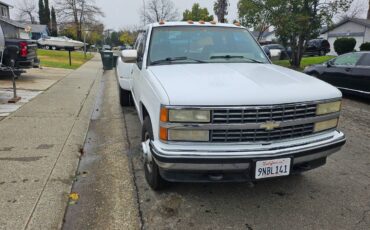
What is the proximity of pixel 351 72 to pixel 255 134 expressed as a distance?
7244 mm

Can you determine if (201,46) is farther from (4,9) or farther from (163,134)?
(4,9)

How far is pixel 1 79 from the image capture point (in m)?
12.3

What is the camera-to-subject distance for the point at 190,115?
2.95 meters

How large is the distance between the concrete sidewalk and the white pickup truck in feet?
3.56

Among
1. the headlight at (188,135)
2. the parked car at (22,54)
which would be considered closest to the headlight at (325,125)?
the headlight at (188,135)

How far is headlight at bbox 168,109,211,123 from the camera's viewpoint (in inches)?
116

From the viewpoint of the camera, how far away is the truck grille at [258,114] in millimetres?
2959

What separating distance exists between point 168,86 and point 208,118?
51cm

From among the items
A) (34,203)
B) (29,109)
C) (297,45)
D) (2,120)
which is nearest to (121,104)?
(29,109)

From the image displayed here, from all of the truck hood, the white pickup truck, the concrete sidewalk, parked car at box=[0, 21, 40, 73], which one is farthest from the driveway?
the white pickup truck

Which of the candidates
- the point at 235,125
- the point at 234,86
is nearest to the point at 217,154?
the point at 235,125

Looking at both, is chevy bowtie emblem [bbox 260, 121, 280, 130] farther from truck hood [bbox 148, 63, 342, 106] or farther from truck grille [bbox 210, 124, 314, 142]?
truck hood [bbox 148, 63, 342, 106]

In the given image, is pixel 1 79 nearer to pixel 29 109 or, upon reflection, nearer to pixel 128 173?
pixel 29 109

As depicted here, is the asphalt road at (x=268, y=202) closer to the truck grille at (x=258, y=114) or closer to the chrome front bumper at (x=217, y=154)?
the chrome front bumper at (x=217, y=154)
